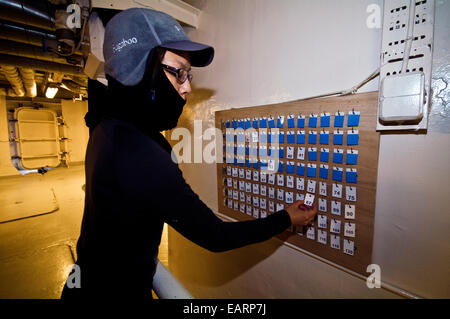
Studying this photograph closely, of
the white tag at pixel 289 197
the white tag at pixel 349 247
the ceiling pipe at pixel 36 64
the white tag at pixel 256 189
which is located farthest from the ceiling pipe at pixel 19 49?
the white tag at pixel 349 247

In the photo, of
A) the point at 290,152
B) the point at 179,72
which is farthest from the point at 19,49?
the point at 290,152

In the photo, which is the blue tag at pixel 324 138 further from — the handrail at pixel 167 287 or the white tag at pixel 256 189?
the handrail at pixel 167 287

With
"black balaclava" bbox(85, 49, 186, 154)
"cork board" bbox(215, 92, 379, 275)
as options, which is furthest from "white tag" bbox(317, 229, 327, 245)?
"black balaclava" bbox(85, 49, 186, 154)

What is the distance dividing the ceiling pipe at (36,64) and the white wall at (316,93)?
2832 millimetres

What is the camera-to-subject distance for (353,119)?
84 centimetres

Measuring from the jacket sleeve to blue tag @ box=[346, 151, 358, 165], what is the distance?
0.57 metres

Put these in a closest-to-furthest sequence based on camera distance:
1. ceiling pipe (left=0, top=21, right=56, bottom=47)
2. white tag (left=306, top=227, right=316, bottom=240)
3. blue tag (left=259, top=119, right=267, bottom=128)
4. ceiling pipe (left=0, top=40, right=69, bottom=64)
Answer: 1. white tag (left=306, top=227, right=316, bottom=240)
2. blue tag (left=259, top=119, right=267, bottom=128)
3. ceiling pipe (left=0, top=21, right=56, bottom=47)
4. ceiling pipe (left=0, top=40, right=69, bottom=64)

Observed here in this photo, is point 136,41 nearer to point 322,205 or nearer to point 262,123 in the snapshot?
point 262,123

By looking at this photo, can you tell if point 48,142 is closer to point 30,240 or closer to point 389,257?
point 30,240

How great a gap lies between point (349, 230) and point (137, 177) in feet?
3.03

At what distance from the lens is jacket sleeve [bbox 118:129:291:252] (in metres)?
0.60

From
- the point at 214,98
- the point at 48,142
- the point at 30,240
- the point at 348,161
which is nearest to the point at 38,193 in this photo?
the point at 30,240

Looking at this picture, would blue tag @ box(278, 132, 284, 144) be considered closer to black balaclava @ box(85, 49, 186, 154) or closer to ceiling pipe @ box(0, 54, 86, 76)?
black balaclava @ box(85, 49, 186, 154)

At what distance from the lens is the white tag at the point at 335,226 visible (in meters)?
0.94
